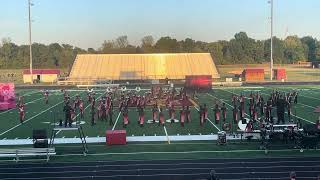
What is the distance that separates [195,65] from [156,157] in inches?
1917

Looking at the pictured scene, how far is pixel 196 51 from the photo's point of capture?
336 ft

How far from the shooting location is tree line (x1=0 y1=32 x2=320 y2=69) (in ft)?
331

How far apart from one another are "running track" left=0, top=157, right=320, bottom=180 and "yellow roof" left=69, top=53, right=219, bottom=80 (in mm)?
45753

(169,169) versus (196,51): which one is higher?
(196,51)

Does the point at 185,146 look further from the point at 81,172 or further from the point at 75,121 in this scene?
the point at 75,121

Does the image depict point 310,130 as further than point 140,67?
No

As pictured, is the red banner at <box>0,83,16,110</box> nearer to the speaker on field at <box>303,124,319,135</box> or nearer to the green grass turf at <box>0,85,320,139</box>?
the green grass turf at <box>0,85,320,139</box>

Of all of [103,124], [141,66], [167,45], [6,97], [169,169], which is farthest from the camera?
[167,45]

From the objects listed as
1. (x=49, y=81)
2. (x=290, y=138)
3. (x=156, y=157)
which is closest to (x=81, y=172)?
(x=156, y=157)

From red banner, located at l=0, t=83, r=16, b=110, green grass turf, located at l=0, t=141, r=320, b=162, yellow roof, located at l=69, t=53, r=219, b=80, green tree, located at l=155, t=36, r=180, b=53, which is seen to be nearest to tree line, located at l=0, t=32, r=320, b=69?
green tree, located at l=155, t=36, r=180, b=53

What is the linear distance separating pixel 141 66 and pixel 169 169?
51.2 meters

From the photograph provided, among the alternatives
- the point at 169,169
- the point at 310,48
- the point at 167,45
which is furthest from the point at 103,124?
the point at 310,48

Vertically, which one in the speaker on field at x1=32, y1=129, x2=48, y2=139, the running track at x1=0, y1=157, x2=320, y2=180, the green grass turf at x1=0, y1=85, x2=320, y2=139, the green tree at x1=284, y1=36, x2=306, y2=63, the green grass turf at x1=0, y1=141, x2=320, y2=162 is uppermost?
the green tree at x1=284, y1=36, x2=306, y2=63

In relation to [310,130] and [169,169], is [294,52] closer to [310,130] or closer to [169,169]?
[310,130]
